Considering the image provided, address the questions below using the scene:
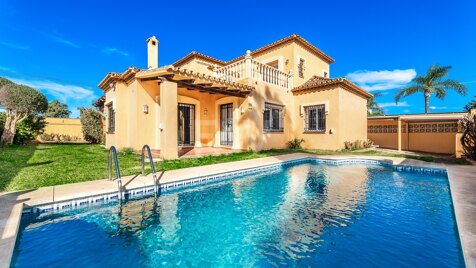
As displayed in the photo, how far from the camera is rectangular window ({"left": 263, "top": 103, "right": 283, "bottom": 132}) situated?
14797 mm

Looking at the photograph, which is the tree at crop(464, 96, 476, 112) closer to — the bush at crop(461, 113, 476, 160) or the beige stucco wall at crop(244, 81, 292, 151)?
the bush at crop(461, 113, 476, 160)

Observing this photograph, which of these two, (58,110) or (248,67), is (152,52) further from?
(58,110)

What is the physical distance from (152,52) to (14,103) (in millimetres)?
11545

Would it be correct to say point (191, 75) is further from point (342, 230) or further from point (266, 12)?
point (266, 12)

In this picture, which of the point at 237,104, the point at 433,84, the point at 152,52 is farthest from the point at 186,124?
the point at 433,84

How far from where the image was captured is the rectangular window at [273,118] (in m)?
14.8

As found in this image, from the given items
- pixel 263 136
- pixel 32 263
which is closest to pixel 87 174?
pixel 32 263

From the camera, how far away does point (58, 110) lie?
A: 4669 centimetres

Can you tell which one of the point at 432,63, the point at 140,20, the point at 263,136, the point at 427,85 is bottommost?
the point at 263,136

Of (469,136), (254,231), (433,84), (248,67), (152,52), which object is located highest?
(433,84)

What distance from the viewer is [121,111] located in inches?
488

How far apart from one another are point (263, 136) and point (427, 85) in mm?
20269

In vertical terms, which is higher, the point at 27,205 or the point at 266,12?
the point at 266,12

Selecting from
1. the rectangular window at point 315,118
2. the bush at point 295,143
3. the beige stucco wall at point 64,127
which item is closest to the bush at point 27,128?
the beige stucco wall at point 64,127
